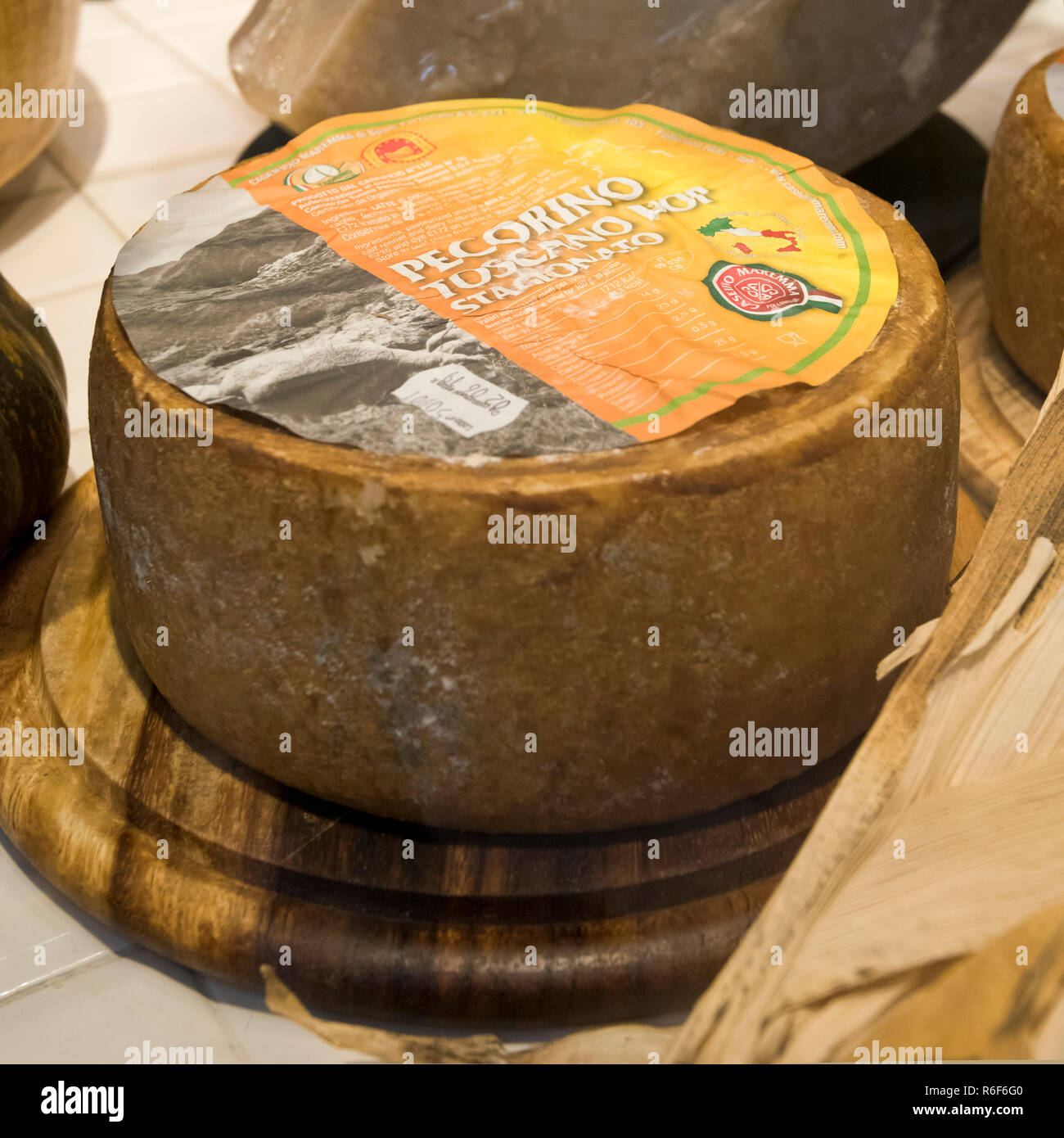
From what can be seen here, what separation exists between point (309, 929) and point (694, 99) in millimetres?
1242

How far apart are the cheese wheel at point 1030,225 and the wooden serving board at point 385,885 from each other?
637 millimetres

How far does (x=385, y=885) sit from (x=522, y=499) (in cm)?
32

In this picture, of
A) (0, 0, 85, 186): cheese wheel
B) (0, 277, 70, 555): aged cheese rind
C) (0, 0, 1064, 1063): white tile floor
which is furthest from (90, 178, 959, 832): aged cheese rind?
(0, 0, 85, 186): cheese wheel

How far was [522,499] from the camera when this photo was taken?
74cm

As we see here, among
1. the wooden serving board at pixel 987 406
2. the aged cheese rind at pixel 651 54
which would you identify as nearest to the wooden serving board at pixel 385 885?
the wooden serving board at pixel 987 406

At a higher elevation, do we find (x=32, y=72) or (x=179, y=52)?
(x=32, y=72)

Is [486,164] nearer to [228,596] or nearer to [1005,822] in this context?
[228,596]

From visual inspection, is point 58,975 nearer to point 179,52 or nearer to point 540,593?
point 540,593

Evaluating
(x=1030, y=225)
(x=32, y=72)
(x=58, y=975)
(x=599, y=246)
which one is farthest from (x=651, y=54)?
(x=58, y=975)

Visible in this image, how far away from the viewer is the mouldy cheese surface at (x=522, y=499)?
767mm

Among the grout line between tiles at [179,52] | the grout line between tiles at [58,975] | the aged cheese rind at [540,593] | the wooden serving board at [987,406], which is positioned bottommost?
the grout line between tiles at [58,975]

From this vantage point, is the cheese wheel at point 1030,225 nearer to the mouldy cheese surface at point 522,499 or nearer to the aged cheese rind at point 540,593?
the mouldy cheese surface at point 522,499

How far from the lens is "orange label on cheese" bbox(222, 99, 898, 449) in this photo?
2.76 ft

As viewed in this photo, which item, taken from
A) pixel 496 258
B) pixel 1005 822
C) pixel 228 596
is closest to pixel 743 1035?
pixel 1005 822
